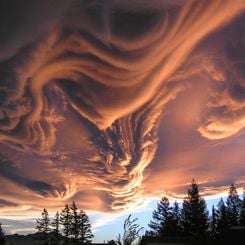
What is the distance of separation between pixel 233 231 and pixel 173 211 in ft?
170

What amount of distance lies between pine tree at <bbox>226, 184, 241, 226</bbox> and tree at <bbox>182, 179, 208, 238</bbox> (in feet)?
16.7

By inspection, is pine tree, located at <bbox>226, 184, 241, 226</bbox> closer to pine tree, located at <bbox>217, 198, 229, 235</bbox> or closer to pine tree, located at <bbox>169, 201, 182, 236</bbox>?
pine tree, located at <bbox>217, 198, 229, 235</bbox>

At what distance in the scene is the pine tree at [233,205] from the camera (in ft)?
290

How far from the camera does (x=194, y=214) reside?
277ft

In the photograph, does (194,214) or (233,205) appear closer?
(194,214)

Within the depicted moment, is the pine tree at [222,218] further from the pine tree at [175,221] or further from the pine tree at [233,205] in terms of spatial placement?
the pine tree at [175,221]

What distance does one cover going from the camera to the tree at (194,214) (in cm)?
8325

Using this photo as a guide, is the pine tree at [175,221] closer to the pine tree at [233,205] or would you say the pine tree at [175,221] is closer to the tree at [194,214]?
the tree at [194,214]

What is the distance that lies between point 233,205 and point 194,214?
39.0 feet

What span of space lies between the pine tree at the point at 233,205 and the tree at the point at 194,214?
5.10m

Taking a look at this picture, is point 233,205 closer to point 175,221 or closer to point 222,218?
point 222,218

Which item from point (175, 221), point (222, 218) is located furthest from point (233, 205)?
point (175, 221)

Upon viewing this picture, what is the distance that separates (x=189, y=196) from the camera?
87.9 meters

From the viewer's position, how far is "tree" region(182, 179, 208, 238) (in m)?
83.2
